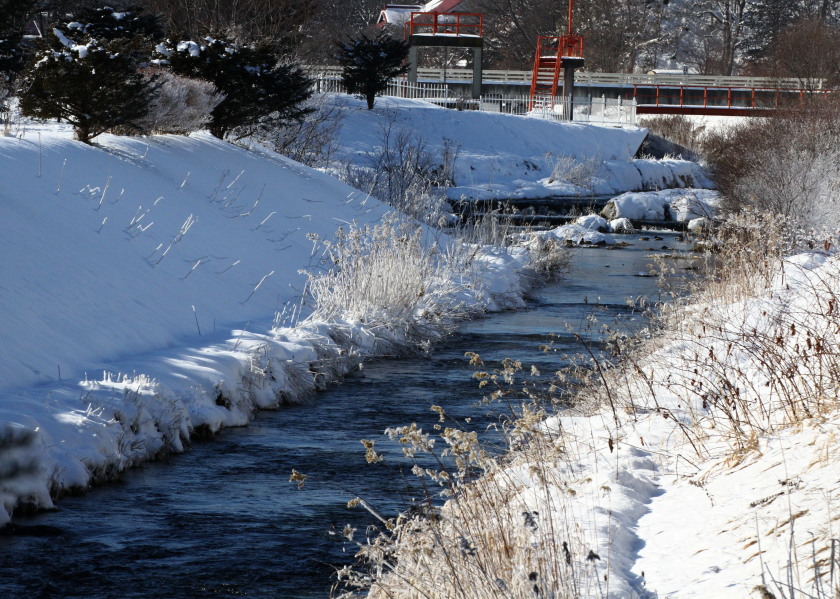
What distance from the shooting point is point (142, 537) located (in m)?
5.90

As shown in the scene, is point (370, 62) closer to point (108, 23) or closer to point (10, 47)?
point (10, 47)

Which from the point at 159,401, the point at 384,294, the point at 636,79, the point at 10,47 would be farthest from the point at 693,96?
the point at 159,401

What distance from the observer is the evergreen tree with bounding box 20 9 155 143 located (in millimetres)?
13344

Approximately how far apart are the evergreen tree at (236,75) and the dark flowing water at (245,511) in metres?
8.13

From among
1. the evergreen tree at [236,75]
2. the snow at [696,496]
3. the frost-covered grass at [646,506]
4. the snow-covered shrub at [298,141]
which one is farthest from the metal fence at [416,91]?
the snow at [696,496]

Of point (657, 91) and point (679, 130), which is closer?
point (679, 130)

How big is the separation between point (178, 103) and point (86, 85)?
6.45 ft

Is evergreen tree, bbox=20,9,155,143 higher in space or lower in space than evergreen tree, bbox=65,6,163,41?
lower

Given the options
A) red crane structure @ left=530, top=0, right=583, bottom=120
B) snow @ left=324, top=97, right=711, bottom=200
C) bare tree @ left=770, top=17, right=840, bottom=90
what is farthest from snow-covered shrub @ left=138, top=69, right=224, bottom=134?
red crane structure @ left=530, top=0, right=583, bottom=120

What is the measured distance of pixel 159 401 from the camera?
7648 mm

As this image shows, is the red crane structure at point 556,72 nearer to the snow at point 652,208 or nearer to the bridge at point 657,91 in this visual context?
the bridge at point 657,91

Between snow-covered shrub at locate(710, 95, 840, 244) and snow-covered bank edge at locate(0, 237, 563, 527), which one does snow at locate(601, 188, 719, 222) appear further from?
snow-covered bank edge at locate(0, 237, 563, 527)

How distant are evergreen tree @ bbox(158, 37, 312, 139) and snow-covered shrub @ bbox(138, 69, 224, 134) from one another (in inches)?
15.6

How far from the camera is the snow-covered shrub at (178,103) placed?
49.7 feet
